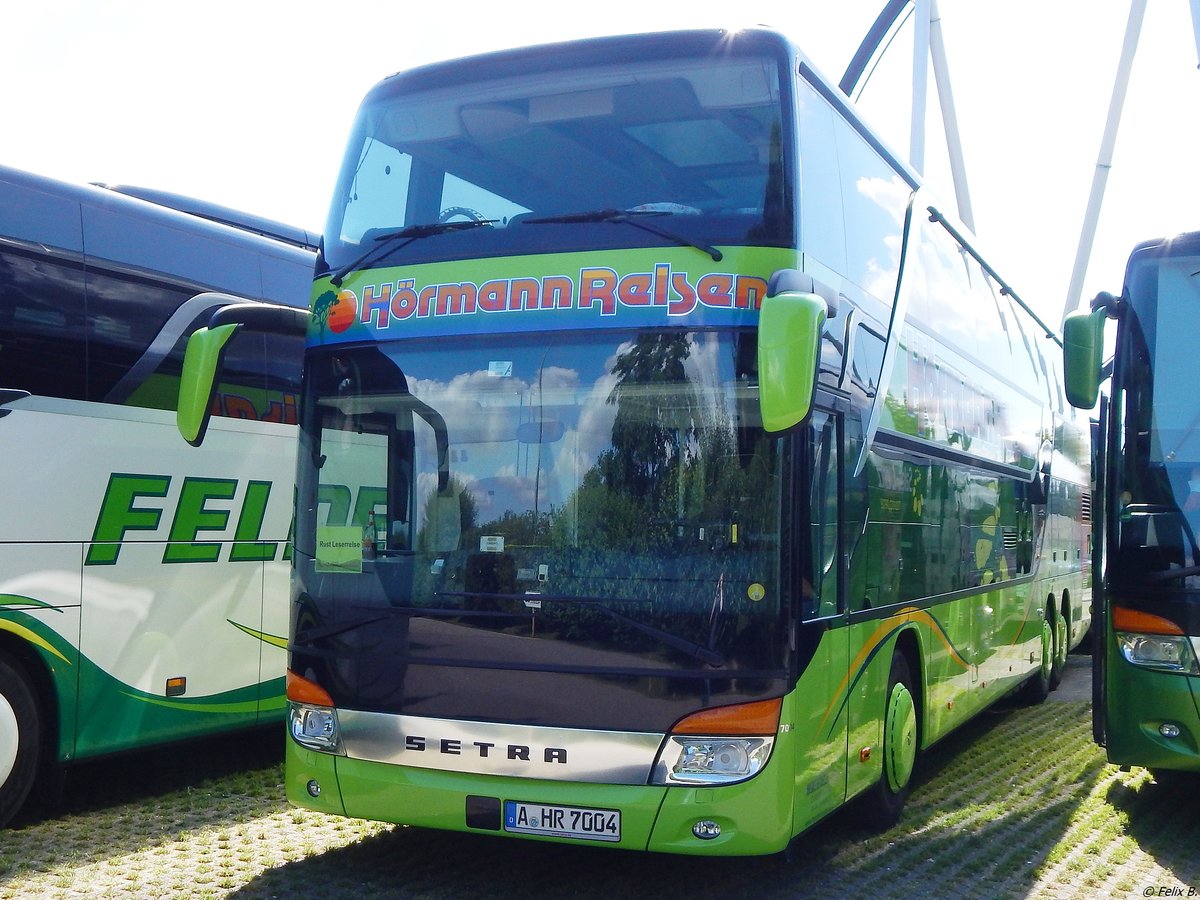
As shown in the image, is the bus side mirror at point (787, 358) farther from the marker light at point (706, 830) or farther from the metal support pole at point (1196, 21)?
the metal support pole at point (1196, 21)

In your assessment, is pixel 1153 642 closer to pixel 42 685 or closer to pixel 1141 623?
pixel 1141 623

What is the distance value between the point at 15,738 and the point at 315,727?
2.00m

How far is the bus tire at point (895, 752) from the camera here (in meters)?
6.89

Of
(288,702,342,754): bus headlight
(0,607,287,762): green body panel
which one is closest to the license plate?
(288,702,342,754): bus headlight

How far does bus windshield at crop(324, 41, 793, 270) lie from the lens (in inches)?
219

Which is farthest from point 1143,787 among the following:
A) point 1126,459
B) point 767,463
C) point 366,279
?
point 366,279

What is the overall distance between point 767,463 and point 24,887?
373 cm

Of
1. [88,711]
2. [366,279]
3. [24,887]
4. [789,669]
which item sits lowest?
[24,887]

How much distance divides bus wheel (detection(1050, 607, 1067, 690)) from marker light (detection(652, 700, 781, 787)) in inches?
352

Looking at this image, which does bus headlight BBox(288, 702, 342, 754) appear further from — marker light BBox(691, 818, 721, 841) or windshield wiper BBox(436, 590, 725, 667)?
marker light BBox(691, 818, 721, 841)

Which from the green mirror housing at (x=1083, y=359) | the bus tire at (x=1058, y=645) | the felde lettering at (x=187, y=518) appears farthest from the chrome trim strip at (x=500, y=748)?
the bus tire at (x=1058, y=645)

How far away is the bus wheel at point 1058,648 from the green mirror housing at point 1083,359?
665cm

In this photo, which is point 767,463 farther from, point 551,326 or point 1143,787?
point 1143,787

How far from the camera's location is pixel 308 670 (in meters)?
5.84
